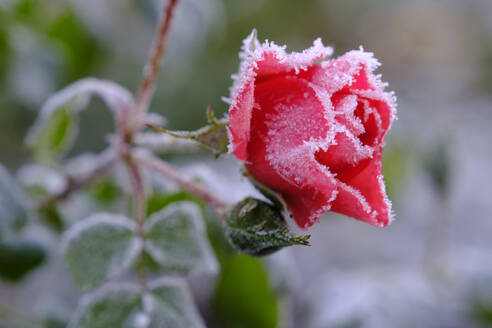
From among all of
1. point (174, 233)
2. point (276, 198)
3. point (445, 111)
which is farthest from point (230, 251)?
point (445, 111)

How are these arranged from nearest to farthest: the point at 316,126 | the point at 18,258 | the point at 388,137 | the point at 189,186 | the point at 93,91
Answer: the point at 316,126 < the point at 189,186 < the point at 93,91 < the point at 18,258 < the point at 388,137

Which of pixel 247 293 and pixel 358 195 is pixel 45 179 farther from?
pixel 358 195

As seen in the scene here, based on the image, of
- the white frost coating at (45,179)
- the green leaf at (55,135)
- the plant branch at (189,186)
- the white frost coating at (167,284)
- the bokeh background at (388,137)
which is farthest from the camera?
the bokeh background at (388,137)

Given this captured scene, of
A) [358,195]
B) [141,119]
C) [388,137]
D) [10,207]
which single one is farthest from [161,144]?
[388,137]

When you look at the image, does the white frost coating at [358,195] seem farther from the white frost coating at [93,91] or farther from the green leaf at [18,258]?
the green leaf at [18,258]

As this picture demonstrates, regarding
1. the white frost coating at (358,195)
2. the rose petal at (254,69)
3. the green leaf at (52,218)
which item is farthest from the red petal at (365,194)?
the green leaf at (52,218)
